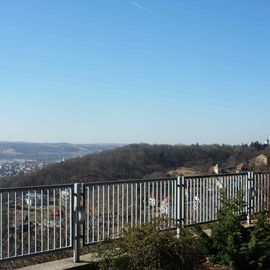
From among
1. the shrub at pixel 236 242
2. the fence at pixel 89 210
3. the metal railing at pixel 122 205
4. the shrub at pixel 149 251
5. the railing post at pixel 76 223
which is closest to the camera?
the shrub at pixel 149 251

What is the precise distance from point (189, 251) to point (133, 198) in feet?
7.12

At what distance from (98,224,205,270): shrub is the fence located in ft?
1.89

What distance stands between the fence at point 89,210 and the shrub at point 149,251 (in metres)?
0.58

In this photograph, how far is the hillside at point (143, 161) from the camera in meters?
29.9

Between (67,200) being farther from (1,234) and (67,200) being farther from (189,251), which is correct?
(189,251)

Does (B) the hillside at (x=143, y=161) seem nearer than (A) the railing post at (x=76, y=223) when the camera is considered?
No

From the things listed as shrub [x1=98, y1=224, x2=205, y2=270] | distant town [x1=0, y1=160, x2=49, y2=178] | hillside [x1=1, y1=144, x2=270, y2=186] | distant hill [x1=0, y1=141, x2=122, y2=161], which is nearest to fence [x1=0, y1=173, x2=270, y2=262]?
shrub [x1=98, y1=224, x2=205, y2=270]

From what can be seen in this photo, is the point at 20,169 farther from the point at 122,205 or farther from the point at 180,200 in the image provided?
the point at 122,205

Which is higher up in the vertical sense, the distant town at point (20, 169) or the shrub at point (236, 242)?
the shrub at point (236, 242)

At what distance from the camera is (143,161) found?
36.8m

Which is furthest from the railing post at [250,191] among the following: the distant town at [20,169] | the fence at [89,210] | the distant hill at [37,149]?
the distant hill at [37,149]

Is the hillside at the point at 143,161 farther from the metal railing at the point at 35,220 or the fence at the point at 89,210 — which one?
the metal railing at the point at 35,220

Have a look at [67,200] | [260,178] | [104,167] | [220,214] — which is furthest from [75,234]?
[104,167]

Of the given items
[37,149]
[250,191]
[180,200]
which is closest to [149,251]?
[180,200]
